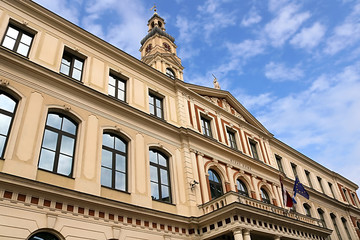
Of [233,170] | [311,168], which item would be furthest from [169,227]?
[311,168]

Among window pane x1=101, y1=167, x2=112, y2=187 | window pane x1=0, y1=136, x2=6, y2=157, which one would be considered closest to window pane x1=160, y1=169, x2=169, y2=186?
window pane x1=101, y1=167, x2=112, y2=187

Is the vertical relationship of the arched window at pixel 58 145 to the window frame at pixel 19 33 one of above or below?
below

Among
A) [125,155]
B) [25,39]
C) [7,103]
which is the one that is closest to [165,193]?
[125,155]

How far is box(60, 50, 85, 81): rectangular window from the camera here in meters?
16.2

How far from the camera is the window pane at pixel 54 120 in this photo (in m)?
13.8

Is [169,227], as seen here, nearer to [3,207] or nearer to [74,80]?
[3,207]

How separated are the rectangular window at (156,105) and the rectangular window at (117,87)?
2.10 meters

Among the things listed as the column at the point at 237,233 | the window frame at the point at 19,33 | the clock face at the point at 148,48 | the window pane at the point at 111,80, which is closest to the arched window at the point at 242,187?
the column at the point at 237,233

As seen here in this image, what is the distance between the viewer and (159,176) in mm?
16922

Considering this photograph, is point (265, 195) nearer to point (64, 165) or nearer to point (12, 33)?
point (64, 165)

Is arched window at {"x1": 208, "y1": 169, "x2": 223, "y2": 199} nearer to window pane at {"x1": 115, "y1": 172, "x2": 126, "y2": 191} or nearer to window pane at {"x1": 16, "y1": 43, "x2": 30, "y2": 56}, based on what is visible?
window pane at {"x1": 115, "y1": 172, "x2": 126, "y2": 191}

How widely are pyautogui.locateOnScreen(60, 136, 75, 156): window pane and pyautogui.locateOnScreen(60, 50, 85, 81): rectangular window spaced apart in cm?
395

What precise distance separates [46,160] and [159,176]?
6346 millimetres

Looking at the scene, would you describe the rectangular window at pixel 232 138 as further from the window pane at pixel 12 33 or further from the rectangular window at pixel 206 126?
the window pane at pixel 12 33
